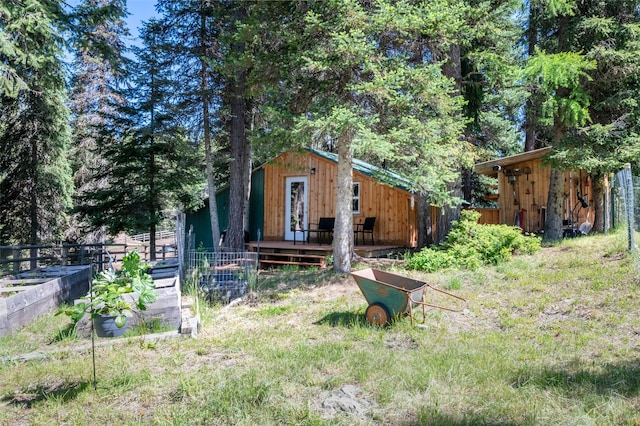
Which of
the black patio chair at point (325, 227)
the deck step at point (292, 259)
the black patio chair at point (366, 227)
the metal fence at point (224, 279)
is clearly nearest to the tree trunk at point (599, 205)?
the black patio chair at point (366, 227)

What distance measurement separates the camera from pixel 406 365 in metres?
3.78

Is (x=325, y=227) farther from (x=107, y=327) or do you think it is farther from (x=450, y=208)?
(x=107, y=327)

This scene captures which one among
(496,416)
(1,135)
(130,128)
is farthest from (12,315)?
(1,135)

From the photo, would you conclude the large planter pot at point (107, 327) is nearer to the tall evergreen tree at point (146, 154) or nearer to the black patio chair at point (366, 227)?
the black patio chair at point (366, 227)

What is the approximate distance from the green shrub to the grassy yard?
234 centimetres

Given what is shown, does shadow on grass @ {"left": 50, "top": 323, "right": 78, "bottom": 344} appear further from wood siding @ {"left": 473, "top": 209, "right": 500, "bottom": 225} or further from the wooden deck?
wood siding @ {"left": 473, "top": 209, "right": 500, "bottom": 225}

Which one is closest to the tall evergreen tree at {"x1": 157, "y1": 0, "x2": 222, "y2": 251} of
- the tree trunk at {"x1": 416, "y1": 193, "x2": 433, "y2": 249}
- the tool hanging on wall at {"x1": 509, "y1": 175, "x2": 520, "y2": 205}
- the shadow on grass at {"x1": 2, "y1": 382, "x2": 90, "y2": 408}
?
the tree trunk at {"x1": 416, "y1": 193, "x2": 433, "y2": 249}

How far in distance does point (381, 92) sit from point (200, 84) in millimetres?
8461

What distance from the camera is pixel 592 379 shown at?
343cm

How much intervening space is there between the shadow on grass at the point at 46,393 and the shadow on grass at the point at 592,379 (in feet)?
11.7

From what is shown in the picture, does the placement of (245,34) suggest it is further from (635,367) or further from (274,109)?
(635,367)

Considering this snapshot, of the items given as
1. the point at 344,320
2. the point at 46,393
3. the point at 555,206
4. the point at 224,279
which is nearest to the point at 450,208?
the point at 555,206

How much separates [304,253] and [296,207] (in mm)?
2687

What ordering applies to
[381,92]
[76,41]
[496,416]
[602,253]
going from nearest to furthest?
[496,416] → [381,92] → [602,253] → [76,41]
